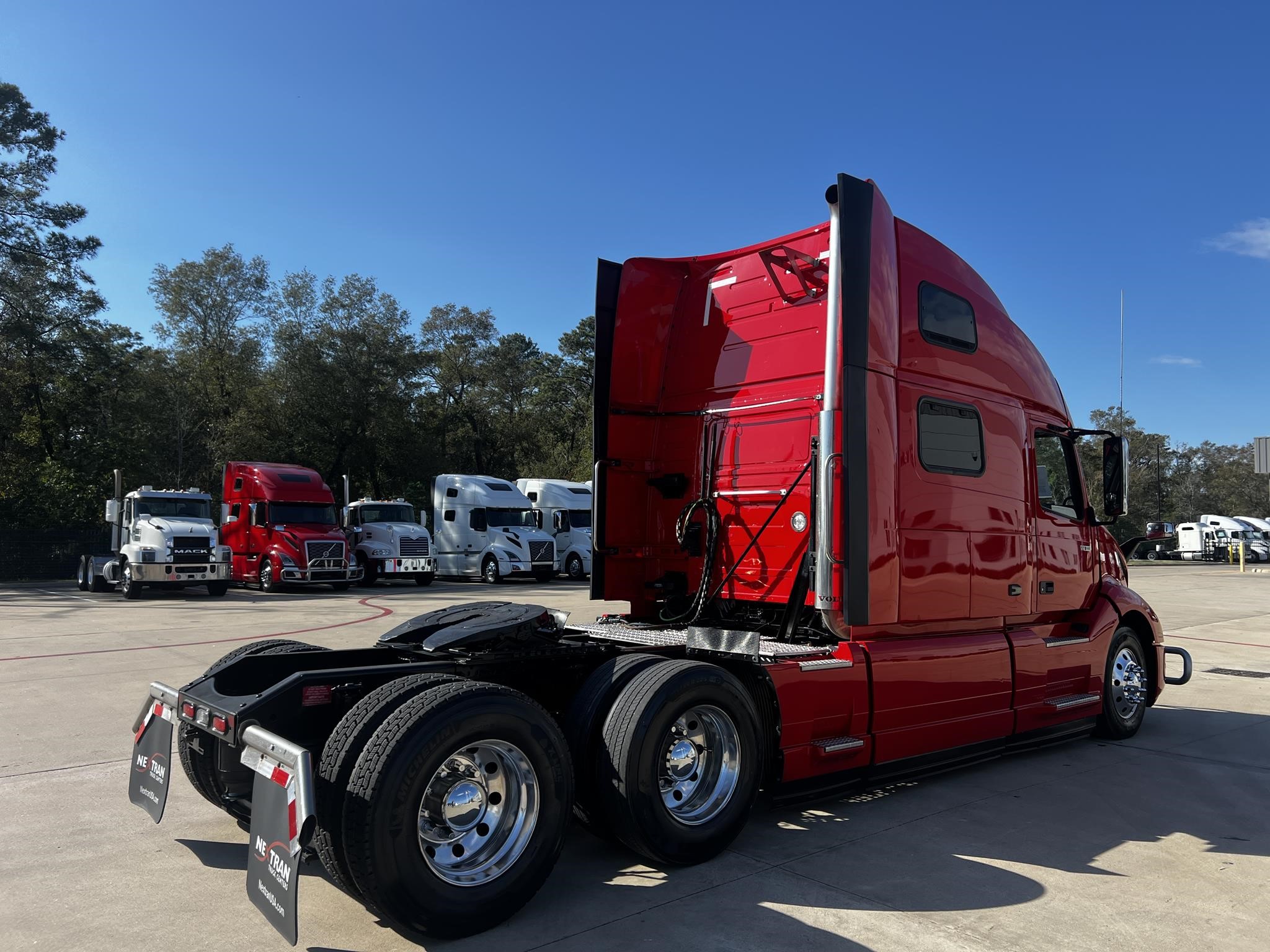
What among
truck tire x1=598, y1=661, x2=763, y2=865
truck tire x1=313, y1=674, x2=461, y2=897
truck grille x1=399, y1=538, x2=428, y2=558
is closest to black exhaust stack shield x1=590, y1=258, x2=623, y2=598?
truck tire x1=598, y1=661, x2=763, y2=865

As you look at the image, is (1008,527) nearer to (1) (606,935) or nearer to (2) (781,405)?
(2) (781,405)

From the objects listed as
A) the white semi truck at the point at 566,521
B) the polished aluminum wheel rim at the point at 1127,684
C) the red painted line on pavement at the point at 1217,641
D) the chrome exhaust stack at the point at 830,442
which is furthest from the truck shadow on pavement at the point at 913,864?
the white semi truck at the point at 566,521

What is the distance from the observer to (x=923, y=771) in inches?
220

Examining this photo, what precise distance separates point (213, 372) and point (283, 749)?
41725mm

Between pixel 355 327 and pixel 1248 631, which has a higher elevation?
pixel 355 327

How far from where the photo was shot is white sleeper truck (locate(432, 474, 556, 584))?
2636cm

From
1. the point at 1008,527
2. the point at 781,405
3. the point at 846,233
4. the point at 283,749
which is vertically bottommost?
the point at 283,749

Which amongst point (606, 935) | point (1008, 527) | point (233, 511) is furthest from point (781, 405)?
point (233, 511)

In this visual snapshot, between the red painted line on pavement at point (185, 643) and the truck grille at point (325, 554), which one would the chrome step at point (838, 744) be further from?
the truck grille at point (325, 554)

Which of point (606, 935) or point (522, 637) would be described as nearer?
point (606, 935)

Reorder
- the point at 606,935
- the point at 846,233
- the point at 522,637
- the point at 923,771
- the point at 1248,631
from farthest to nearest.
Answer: the point at 1248,631, the point at 923,771, the point at 846,233, the point at 522,637, the point at 606,935

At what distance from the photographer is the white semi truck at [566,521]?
29406mm

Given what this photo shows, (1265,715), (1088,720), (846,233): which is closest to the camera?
(846,233)

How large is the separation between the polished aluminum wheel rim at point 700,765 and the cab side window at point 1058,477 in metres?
3.46
